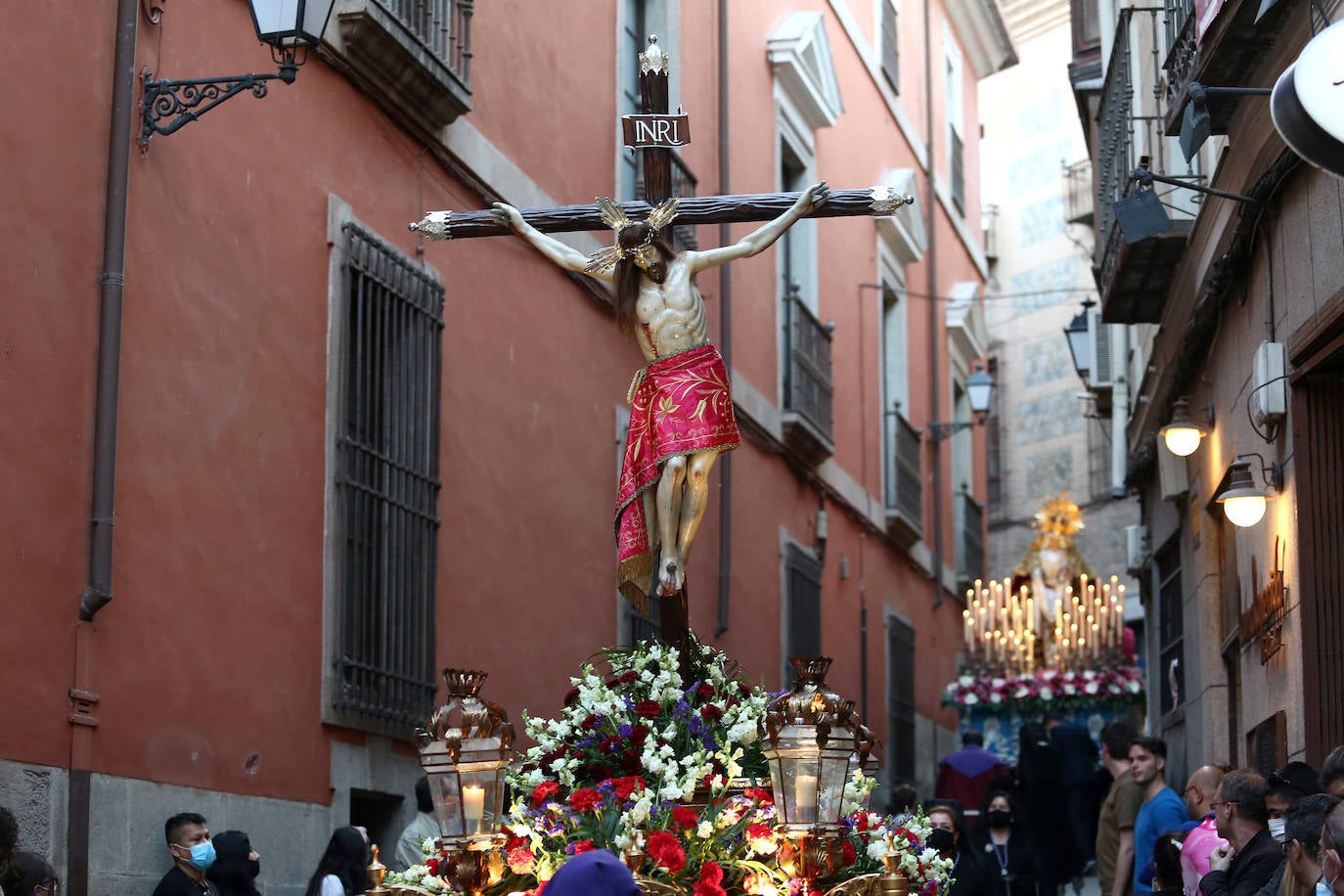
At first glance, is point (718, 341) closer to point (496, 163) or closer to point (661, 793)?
point (496, 163)

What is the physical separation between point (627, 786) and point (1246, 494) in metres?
4.64

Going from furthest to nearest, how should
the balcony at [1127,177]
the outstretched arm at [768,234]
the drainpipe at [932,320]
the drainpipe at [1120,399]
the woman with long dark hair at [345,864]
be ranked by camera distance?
the drainpipe at [932,320], the drainpipe at [1120,399], the balcony at [1127,177], the woman with long dark hair at [345,864], the outstretched arm at [768,234]

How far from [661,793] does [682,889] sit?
0.38 meters

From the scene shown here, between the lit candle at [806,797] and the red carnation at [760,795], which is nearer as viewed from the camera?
the lit candle at [806,797]

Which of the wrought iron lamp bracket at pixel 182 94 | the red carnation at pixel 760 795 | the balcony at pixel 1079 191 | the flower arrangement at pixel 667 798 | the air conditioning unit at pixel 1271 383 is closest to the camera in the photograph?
the flower arrangement at pixel 667 798

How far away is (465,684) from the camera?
21.9ft

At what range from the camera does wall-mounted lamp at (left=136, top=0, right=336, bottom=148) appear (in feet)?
27.3

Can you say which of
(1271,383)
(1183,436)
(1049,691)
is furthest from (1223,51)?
(1049,691)

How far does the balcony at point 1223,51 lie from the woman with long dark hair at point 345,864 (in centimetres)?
503

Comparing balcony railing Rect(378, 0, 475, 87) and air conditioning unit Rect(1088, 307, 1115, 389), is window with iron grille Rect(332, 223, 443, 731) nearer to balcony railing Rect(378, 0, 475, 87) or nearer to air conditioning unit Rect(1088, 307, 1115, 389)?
balcony railing Rect(378, 0, 475, 87)

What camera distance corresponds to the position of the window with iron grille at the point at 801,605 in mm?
17828

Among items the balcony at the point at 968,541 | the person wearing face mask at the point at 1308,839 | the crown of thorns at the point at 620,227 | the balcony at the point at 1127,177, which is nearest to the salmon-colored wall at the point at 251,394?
the crown of thorns at the point at 620,227

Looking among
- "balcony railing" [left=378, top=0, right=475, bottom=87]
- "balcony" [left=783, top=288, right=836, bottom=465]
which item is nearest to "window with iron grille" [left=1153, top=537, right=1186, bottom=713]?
"balcony" [left=783, top=288, right=836, bottom=465]

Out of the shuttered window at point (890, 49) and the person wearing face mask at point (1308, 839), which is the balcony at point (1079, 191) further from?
the person wearing face mask at point (1308, 839)
